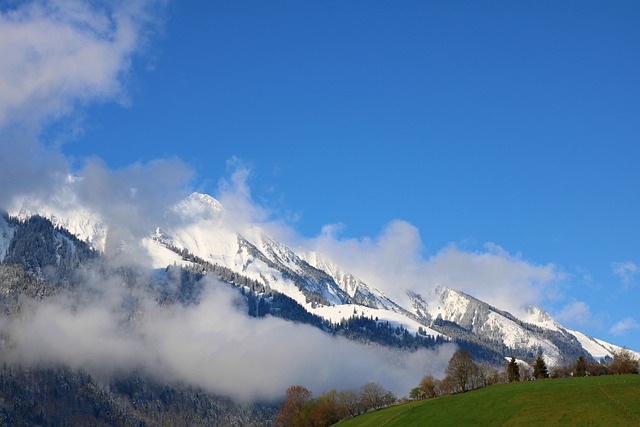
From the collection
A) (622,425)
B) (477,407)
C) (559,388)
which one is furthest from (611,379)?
(622,425)

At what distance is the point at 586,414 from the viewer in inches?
5664

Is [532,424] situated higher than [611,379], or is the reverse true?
[611,379]

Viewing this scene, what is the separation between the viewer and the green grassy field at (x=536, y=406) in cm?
14325

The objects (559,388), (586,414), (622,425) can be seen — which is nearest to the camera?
(622,425)

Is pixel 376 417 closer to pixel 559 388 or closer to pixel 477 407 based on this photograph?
pixel 477 407

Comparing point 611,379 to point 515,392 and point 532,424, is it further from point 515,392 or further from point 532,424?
point 532,424

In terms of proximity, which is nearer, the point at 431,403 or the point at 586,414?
the point at 586,414

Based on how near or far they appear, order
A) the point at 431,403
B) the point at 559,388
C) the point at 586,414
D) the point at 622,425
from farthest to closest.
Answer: the point at 431,403
the point at 559,388
the point at 586,414
the point at 622,425

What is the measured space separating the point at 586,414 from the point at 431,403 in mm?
51452

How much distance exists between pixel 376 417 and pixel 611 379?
189ft

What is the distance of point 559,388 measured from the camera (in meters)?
168

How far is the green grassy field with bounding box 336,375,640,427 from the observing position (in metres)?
143

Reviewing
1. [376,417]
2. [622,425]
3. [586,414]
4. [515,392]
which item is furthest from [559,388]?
[376,417]

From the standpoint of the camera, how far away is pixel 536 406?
156 meters
